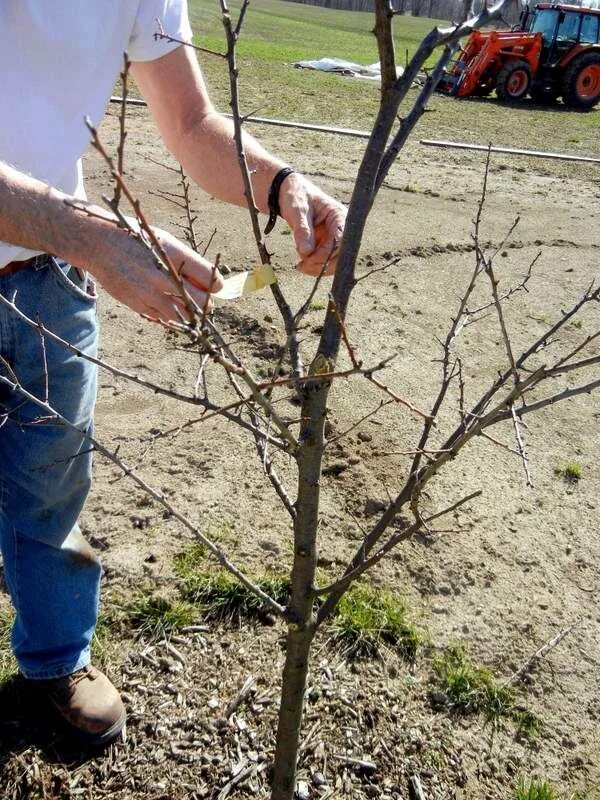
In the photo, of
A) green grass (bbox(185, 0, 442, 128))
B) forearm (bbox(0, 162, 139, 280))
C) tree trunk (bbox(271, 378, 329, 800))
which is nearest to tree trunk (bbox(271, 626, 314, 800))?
tree trunk (bbox(271, 378, 329, 800))

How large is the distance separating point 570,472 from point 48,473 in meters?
2.36

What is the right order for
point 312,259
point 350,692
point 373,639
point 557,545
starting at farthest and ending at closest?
point 557,545 < point 373,639 < point 350,692 < point 312,259

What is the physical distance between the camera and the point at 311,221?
1.58 m

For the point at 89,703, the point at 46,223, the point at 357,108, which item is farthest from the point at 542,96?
the point at 46,223

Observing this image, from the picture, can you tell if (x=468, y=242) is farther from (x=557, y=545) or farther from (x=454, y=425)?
(x=557, y=545)

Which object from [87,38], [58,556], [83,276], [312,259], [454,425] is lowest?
[454,425]

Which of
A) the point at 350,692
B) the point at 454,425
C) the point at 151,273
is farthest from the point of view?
the point at 454,425

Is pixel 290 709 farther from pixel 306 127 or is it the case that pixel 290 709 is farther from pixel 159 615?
pixel 306 127

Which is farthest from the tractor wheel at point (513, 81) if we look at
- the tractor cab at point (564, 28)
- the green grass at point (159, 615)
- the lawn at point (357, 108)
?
the green grass at point (159, 615)

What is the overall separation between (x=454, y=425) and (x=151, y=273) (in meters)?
2.70

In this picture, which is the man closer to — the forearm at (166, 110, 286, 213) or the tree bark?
the forearm at (166, 110, 286, 213)

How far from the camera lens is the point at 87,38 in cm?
162

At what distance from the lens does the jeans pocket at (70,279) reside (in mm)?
1755

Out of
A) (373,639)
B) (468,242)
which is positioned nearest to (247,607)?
(373,639)
